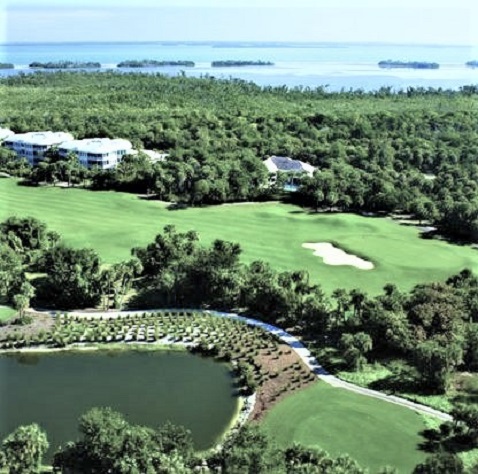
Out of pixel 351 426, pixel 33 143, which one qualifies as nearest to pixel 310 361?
pixel 351 426

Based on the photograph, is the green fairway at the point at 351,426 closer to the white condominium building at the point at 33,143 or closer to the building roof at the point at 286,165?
the building roof at the point at 286,165

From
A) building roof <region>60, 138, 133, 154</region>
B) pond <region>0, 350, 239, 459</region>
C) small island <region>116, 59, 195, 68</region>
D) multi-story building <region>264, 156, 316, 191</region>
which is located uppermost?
small island <region>116, 59, 195, 68</region>

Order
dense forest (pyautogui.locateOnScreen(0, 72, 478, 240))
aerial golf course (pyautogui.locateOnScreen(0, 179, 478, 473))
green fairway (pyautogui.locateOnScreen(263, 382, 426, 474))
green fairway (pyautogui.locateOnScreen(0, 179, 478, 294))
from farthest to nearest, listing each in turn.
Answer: dense forest (pyautogui.locateOnScreen(0, 72, 478, 240)), green fairway (pyautogui.locateOnScreen(0, 179, 478, 294)), aerial golf course (pyautogui.locateOnScreen(0, 179, 478, 473)), green fairway (pyautogui.locateOnScreen(263, 382, 426, 474))

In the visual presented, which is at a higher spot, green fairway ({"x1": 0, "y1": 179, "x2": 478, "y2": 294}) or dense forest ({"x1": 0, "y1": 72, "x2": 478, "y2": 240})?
dense forest ({"x1": 0, "y1": 72, "x2": 478, "y2": 240})

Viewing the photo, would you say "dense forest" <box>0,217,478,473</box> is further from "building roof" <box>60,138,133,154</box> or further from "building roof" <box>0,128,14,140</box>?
"building roof" <box>0,128,14,140</box>

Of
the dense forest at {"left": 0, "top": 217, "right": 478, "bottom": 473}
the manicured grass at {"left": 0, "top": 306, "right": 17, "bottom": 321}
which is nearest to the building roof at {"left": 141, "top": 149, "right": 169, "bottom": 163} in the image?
the dense forest at {"left": 0, "top": 217, "right": 478, "bottom": 473}

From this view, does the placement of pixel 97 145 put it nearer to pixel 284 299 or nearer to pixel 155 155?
pixel 155 155

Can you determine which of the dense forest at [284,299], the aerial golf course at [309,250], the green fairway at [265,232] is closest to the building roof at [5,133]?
the aerial golf course at [309,250]
